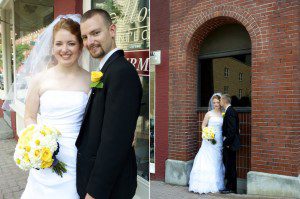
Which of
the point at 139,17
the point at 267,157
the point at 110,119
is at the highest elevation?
the point at 139,17

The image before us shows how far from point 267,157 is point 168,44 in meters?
3.74

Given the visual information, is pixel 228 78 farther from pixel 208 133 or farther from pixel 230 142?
pixel 230 142

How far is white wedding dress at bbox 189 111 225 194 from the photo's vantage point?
7.02m

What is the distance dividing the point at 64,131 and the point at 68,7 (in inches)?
122

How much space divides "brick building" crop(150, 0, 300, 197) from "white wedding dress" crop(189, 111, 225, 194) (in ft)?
1.67

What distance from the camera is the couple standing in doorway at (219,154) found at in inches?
264

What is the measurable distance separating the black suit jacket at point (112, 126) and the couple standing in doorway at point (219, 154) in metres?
5.00

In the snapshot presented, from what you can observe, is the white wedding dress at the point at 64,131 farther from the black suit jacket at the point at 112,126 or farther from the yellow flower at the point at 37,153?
the black suit jacket at the point at 112,126

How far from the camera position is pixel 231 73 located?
7688 mm

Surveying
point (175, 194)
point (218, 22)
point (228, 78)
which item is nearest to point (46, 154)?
point (175, 194)

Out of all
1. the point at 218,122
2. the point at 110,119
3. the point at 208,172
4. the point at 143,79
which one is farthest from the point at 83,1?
the point at 208,172

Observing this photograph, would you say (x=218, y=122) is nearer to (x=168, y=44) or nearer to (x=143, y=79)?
(x=168, y=44)

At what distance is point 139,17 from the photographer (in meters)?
4.04

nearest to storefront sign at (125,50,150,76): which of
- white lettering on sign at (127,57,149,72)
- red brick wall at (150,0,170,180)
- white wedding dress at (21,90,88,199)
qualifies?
white lettering on sign at (127,57,149,72)
